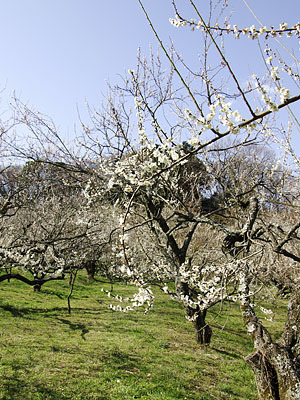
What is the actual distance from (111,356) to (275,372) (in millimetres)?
3390

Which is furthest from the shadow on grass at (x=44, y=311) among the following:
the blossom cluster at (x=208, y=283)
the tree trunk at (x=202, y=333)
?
the blossom cluster at (x=208, y=283)

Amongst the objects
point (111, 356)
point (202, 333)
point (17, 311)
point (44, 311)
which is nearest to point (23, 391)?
point (111, 356)

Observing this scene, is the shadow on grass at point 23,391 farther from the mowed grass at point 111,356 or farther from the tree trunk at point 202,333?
the tree trunk at point 202,333

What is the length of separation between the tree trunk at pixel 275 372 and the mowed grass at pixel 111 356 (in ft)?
2.52

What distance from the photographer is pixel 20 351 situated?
549cm

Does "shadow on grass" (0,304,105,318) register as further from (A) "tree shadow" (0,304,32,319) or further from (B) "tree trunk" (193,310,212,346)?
(B) "tree trunk" (193,310,212,346)

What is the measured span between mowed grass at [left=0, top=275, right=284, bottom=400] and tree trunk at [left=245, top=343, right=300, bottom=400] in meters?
0.77

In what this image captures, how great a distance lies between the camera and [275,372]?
3.42 meters

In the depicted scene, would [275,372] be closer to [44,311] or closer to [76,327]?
[76,327]

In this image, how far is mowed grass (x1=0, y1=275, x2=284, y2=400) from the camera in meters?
4.45

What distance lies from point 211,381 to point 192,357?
0.97 meters

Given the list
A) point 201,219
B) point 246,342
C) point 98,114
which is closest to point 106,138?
point 98,114

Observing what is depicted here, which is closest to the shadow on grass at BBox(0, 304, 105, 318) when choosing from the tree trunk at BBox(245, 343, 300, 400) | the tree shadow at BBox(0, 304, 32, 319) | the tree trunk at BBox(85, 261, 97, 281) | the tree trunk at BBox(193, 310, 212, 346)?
the tree shadow at BBox(0, 304, 32, 319)

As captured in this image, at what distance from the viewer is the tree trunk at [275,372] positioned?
3141 mm
